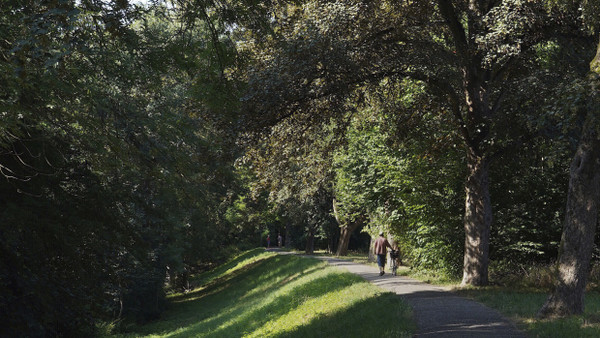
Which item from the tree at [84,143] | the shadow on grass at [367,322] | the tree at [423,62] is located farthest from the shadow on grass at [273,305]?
the tree at [84,143]

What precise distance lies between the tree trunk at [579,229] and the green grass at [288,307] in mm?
2688

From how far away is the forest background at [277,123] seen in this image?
784 centimetres

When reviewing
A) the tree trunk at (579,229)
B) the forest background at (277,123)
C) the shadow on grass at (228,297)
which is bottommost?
the shadow on grass at (228,297)

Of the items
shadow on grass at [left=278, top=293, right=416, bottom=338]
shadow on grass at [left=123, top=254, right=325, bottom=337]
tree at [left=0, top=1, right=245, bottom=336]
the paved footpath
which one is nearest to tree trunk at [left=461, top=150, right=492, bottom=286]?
the paved footpath

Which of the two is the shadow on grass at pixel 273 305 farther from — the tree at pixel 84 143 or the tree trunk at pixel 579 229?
the tree trunk at pixel 579 229

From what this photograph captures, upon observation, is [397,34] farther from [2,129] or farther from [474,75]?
[2,129]

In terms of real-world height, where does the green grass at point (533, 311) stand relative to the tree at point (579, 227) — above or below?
below

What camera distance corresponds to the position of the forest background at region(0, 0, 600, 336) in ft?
25.7

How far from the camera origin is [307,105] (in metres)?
13.7

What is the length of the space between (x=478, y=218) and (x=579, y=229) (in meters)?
5.99

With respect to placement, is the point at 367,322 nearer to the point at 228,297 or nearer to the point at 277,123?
the point at 277,123

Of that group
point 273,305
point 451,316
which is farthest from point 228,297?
point 451,316

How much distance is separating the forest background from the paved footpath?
48.1 inches

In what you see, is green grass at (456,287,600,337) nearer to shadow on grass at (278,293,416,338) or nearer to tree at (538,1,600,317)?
tree at (538,1,600,317)
